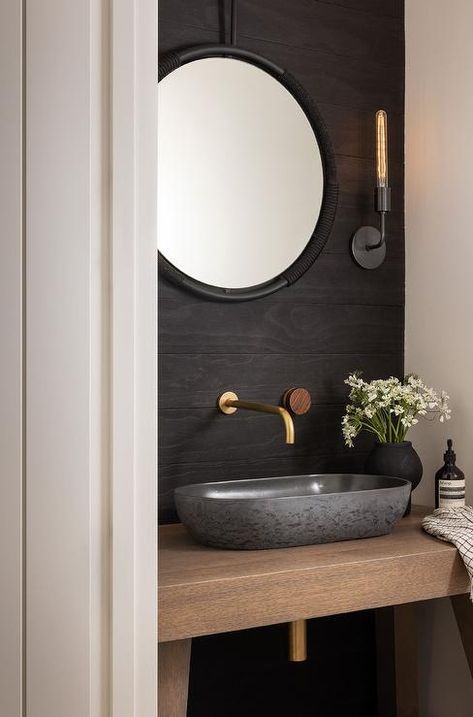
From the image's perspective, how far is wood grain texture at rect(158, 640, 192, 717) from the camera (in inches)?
59.1

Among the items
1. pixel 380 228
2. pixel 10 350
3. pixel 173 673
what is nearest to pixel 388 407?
pixel 380 228

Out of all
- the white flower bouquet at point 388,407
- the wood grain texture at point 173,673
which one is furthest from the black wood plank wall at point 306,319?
the wood grain texture at point 173,673

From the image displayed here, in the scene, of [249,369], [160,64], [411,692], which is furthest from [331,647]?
[160,64]

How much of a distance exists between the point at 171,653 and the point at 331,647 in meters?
0.89

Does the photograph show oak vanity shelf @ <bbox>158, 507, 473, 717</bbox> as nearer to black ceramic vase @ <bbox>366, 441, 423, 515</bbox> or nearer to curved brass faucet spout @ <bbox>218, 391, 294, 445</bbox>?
black ceramic vase @ <bbox>366, 441, 423, 515</bbox>

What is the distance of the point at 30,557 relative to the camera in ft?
3.85

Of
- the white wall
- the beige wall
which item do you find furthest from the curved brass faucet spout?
the white wall

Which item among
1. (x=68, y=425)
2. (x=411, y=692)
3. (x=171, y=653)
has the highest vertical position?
(x=68, y=425)

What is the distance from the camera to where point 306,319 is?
226 cm

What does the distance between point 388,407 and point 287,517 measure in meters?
0.59

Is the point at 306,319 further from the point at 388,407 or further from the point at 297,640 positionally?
the point at 297,640

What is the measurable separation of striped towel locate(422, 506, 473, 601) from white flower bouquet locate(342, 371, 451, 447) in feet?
0.80

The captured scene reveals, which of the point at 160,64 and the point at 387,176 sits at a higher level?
the point at 160,64

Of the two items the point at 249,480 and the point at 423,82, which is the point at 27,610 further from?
the point at 423,82
